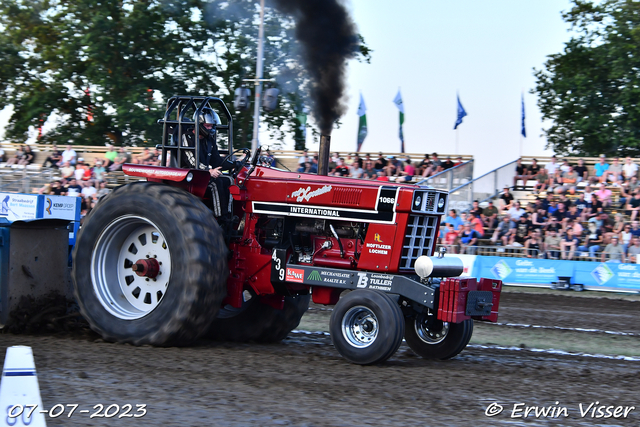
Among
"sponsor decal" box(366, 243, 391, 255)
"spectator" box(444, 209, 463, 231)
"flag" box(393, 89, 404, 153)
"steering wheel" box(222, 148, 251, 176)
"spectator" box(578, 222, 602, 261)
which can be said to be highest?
"flag" box(393, 89, 404, 153)

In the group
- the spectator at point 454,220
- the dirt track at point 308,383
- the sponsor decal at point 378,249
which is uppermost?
the spectator at point 454,220

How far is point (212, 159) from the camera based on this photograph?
785cm

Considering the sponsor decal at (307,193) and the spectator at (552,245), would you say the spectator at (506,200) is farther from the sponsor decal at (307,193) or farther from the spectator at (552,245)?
the sponsor decal at (307,193)

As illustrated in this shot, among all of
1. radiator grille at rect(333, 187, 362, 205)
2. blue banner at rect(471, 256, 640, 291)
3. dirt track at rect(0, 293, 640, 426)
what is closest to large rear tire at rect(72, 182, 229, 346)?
dirt track at rect(0, 293, 640, 426)

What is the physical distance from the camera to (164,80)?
30.0 metres

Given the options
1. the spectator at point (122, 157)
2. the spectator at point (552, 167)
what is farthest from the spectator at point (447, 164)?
the spectator at point (122, 157)

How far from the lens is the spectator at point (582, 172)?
60.8ft

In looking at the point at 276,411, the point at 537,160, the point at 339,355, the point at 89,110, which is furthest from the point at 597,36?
the point at 276,411

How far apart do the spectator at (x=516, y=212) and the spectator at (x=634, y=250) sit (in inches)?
105

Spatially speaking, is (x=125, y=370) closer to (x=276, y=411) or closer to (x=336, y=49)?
(x=276, y=411)

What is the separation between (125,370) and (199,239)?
4.95 feet

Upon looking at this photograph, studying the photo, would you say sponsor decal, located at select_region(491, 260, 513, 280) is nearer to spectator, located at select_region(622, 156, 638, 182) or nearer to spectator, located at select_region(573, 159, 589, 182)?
spectator, located at select_region(573, 159, 589, 182)

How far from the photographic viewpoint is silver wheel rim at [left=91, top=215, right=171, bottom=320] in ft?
24.5

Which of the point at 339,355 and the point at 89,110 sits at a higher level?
the point at 89,110
